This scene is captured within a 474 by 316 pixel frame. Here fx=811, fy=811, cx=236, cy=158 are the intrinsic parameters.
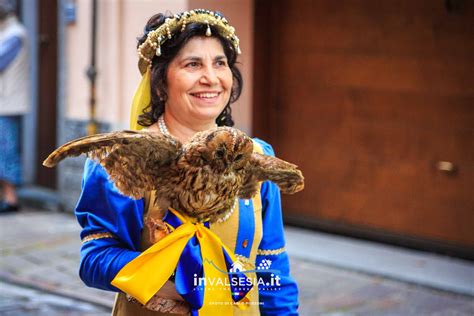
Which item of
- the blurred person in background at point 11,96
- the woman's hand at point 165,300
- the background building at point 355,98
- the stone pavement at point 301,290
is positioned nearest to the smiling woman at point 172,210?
the woman's hand at point 165,300

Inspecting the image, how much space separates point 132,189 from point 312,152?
503 centimetres

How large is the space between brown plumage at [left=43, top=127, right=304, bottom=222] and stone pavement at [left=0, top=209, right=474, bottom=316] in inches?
130

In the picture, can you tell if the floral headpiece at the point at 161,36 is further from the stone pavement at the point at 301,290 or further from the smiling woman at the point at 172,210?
the stone pavement at the point at 301,290

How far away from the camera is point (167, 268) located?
7.34ft

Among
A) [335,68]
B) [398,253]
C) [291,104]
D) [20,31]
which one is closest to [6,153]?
[20,31]

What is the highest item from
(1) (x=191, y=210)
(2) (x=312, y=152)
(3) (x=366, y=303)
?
(1) (x=191, y=210)

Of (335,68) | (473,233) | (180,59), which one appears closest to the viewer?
(180,59)

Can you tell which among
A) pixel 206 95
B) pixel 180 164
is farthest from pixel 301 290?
pixel 180 164

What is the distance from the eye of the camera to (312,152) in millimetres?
7156

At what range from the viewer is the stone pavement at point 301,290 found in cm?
545

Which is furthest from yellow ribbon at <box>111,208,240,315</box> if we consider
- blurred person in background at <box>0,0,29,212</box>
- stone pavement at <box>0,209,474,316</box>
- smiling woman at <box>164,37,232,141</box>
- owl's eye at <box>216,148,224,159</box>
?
blurred person in background at <box>0,0,29,212</box>

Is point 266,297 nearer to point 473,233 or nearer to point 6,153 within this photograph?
point 473,233

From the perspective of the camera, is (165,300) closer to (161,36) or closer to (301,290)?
(161,36)

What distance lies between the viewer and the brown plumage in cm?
210
